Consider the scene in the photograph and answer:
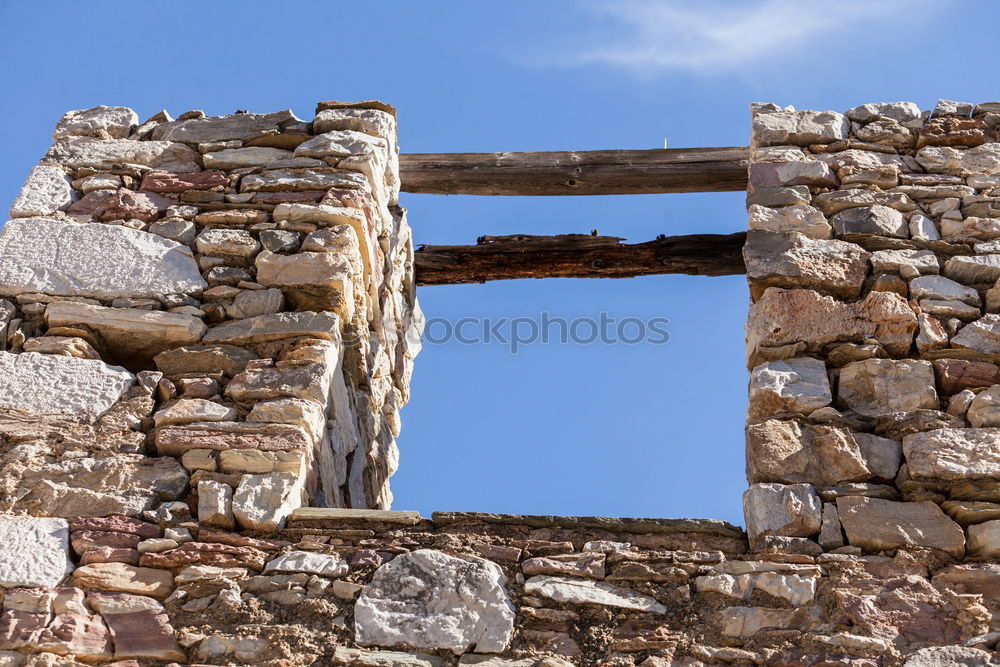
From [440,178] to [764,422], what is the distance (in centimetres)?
245

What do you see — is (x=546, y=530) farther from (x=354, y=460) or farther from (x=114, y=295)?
(x=114, y=295)

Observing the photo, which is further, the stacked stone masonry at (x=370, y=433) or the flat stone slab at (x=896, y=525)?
the flat stone slab at (x=896, y=525)

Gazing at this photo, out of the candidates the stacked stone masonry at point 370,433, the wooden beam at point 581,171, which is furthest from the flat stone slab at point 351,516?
the wooden beam at point 581,171

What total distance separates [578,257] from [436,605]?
2686 mm

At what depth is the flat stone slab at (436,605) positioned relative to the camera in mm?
3055

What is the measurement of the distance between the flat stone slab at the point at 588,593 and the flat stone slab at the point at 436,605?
0.33 ft

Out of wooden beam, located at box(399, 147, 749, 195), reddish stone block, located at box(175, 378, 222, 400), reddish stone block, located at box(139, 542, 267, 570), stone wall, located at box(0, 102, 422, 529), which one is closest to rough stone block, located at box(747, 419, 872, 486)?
stone wall, located at box(0, 102, 422, 529)

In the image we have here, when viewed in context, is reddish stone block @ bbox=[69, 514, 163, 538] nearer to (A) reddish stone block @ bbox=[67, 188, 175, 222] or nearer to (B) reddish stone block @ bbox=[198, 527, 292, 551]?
(B) reddish stone block @ bbox=[198, 527, 292, 551]

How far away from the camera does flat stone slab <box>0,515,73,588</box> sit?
10.5ft

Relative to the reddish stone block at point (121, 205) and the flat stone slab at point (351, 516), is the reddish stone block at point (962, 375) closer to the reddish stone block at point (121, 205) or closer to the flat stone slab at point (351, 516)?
the flat stone slab at point (351, 516)

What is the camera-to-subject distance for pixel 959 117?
460 cm

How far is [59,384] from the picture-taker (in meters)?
3.71

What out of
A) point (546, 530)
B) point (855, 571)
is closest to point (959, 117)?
point (855, 571)

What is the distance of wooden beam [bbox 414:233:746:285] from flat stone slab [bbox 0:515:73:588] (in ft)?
8.49
